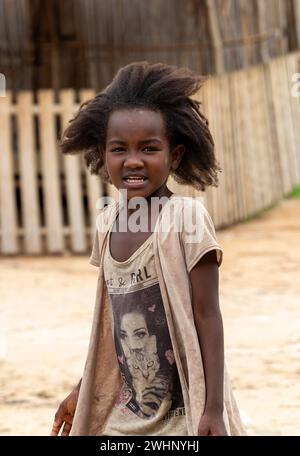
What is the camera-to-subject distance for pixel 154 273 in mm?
2971

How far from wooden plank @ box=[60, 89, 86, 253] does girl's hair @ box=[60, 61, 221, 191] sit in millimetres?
7302

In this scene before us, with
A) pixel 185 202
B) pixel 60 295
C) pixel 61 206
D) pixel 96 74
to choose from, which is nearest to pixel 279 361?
pixel 60 295

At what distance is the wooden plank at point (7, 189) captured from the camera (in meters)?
10.5

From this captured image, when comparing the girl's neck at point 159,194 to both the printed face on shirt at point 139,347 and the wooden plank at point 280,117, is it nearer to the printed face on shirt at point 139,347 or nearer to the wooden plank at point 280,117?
the printed face on shirt at point 139,347

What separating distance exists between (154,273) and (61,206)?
25.9 ft

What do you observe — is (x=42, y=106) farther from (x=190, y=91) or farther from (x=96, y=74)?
(x=190, y=91)

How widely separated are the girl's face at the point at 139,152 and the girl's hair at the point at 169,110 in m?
0.04

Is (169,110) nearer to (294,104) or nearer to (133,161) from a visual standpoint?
(133,161)

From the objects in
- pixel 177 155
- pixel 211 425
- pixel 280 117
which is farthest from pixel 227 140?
pixel 211 425

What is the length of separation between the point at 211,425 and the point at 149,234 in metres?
0.58

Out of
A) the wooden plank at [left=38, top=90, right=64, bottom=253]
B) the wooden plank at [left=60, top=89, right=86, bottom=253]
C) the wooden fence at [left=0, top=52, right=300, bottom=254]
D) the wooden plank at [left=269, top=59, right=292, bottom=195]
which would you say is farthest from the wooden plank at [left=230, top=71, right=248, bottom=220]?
the wooden plank at [left=38, top=90, right=64, bottom=253]

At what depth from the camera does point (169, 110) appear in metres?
3.07

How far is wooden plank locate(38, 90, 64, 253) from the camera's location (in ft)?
34.5

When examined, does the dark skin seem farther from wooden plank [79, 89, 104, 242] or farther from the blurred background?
wooden plank [79, 89, 104, 242]
